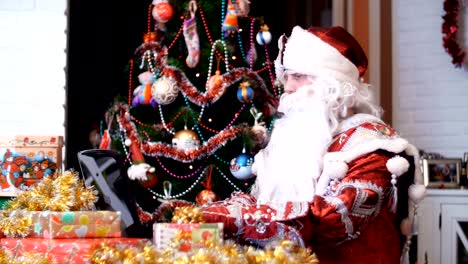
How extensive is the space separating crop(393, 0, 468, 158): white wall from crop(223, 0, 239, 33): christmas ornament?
5.23 ft

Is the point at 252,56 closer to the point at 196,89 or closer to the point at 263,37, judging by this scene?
the point at 263,37

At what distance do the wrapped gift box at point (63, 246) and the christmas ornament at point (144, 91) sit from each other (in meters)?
2.15

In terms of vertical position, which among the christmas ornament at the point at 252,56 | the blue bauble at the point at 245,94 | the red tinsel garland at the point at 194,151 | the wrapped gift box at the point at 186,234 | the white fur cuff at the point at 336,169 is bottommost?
the wrapped gift box at the point at 186,234

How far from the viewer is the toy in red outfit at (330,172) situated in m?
2.30

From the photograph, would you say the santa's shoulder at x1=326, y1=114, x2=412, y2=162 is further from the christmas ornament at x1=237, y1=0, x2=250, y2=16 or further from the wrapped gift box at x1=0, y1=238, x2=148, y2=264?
the christmas ornament at x1=237, y1=0, x2=250, y2=16

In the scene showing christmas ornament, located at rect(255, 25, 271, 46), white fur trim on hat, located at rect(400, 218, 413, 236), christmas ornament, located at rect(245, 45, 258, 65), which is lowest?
white fur trim on hat, located at rect(400, 218, 413, 236)

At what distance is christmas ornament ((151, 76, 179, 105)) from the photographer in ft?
12.7

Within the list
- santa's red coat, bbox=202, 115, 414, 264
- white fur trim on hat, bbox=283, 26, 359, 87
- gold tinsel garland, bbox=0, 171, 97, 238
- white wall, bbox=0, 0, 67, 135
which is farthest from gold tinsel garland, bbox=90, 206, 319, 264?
white wall, bbox=0, 0, 67, 135

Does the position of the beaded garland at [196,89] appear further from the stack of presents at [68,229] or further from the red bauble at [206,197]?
the stack of presents at [68,229]

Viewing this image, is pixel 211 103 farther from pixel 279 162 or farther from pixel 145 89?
pixel 279 162

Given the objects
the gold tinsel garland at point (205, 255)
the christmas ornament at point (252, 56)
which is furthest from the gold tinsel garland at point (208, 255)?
the christmas ornament at point (252, 56)

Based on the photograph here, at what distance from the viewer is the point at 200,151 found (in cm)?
394

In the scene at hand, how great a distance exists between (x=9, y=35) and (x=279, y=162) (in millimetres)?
1459

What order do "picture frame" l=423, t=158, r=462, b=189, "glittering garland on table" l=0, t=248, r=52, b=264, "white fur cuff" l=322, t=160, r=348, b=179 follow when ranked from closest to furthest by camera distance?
"glittering garland on table" l=0, t=248, r=52, b=264 < "white fur cuff" l=322, t=160, r=348, b=179 < "picture frame" l=423, t=158, r=462, b=189
